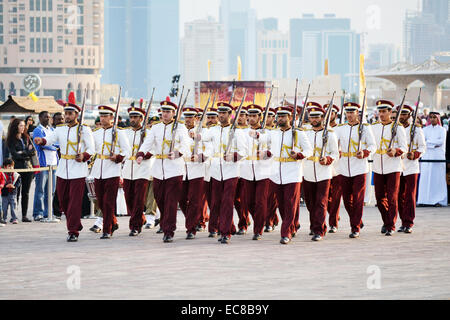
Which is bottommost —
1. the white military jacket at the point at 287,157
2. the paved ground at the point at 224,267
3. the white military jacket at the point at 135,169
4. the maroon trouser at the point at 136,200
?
the paved ground at the point at 224,267

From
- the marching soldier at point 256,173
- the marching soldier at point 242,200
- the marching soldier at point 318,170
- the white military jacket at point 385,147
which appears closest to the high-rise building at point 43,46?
the marching soldier at point 242,200

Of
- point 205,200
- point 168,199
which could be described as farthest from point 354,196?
point 168,199

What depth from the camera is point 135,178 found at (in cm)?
1483

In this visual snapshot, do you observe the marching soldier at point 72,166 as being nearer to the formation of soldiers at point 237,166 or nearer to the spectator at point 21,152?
the formation of soldiers at point 237,166

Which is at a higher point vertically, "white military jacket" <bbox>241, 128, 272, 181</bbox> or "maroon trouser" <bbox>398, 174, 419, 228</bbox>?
"white military jacket" <bbox>241, 128, 272, 181</bbox>

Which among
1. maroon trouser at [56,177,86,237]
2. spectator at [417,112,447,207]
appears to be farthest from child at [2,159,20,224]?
spectator at [417,112,447,207]

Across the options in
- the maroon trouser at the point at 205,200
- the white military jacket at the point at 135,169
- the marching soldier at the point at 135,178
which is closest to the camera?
the marching soldier at the point at 135,178

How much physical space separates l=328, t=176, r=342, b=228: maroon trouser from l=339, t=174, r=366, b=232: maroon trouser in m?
0.13

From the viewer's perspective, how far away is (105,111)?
1431 cm

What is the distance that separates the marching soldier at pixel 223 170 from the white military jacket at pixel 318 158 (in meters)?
0.91

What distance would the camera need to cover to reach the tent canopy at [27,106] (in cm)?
2350

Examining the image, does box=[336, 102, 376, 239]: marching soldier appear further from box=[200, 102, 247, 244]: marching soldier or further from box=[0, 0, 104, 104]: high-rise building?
box=[0, 0, 104, 104]: high-rise building

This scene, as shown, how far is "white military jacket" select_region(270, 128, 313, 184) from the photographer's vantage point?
1357cm

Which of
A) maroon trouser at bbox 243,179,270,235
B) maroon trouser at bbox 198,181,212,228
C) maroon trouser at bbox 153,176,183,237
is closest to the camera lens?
maroon trouser at bbox 153,176,183,237
